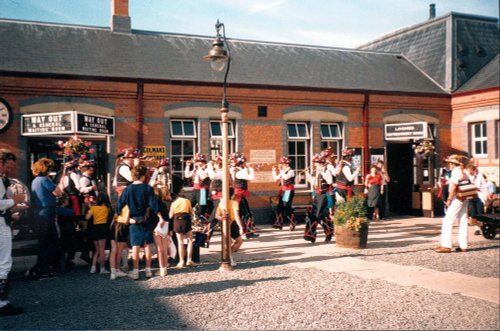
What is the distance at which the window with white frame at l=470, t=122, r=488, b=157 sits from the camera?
51.8 ft

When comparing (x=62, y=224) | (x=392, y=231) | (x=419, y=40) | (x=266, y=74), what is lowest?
(x=392, y=231)

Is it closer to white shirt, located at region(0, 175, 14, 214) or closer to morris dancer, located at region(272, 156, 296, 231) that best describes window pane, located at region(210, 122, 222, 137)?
morris dancer, located at region(272, 156, 296, 231)

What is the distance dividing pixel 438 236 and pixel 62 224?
8540 mm

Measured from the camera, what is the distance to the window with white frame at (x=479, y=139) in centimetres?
1577

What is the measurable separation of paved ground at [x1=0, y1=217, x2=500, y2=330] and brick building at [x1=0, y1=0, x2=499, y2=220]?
205 inches

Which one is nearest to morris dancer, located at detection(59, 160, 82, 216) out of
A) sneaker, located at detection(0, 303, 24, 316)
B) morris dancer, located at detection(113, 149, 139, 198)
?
morris dancer, located at detection(113, 149, 139, 198)

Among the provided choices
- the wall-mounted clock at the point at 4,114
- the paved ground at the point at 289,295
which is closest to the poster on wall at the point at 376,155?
the paved ground at the point at 289,295

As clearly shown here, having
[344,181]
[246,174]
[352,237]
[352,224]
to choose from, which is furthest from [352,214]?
[246,174]

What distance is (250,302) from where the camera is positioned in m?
5.90

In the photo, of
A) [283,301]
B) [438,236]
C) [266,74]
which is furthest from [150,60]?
[283,301]

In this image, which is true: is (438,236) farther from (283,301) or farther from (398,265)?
(283,301)

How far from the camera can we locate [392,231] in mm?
12992

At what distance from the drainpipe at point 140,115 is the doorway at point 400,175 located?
354 inches

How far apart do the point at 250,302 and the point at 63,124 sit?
855cm
